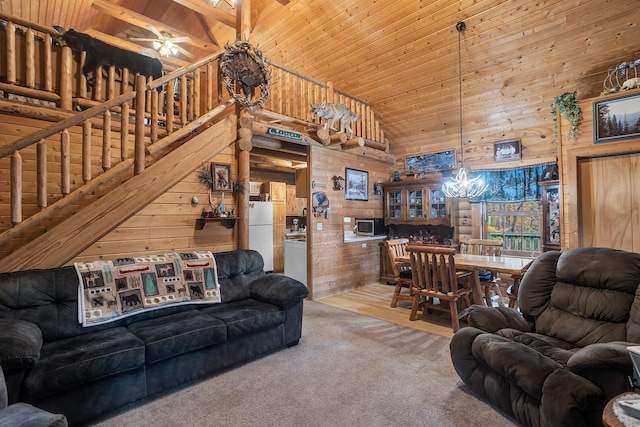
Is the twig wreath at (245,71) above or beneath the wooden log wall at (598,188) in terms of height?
above

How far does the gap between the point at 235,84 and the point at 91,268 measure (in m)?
2.69

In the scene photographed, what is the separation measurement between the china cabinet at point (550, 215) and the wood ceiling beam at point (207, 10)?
→ 16.9 feet

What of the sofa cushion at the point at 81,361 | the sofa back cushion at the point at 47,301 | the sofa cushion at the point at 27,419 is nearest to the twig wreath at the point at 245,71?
the sofa back cushion at the point at 47,301

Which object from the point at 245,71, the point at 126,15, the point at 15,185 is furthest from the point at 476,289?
the point at 126,15

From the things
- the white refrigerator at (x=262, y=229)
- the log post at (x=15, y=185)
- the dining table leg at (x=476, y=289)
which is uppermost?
the log post at (x=15, y=185)

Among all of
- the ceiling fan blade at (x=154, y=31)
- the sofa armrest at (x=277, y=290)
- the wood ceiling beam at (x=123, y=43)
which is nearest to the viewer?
the sofa armrest at (x=277, y=290)

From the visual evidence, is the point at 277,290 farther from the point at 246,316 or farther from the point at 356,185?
the point at 356,185

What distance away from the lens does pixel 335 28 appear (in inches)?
192

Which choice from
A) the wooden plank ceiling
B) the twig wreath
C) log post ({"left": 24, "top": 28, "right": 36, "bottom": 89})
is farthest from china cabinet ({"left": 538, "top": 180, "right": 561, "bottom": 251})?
log post ({"left": 24, "top": 28, "right": 36, "bottom": 89})

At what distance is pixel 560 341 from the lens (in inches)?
88.4

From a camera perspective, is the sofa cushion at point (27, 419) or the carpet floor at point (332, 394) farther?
the carpet floor at point (332, 394)

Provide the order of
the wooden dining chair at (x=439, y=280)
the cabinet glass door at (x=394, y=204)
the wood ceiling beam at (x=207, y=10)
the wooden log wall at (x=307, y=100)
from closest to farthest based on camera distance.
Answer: the wooden dining chair at (x=439, y=280), the wood ceiling beam at (x=207, y=10), the wooden log wall at (x=307, y=100), the cabinet glass door at (x=394, y=204)

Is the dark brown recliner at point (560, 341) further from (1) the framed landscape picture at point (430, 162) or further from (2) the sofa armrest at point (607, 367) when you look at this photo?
(1) the framed landscape picture at point (430, 162)

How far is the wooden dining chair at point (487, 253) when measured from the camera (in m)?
3.97
